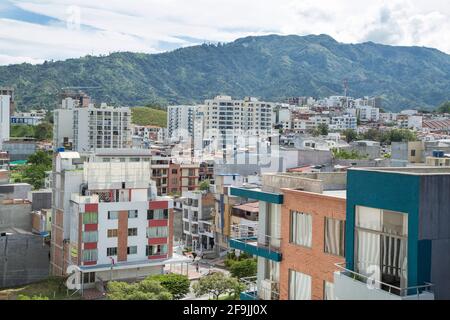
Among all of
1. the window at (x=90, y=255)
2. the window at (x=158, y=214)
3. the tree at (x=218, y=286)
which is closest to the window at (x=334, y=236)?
the tree at (x=218, y=286)

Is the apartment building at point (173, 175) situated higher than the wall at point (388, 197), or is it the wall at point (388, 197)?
the wall at point (388, 197)

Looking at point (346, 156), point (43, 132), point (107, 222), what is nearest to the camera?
point (107, 222)

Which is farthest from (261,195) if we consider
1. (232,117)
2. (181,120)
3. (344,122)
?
(344,122)

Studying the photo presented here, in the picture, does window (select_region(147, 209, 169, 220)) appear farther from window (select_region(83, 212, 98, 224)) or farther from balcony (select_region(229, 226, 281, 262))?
balcony (select_region(229, 226, 281, 262))

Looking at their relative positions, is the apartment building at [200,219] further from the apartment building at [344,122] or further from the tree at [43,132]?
the apartment building at [344,122]

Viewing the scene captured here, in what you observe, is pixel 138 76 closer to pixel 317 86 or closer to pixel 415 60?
pixel 317 86

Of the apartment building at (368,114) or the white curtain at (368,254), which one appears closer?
the white curtain at (368,254)

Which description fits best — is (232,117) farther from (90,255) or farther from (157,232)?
(90,255)

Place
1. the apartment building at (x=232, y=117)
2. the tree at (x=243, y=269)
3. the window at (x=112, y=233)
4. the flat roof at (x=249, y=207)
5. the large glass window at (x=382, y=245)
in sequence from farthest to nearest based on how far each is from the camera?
1. the apartment building at (x=232, y=117)
2. the flat roof at (x=249, y=207)
3. the window at (x=112, y=233)
4. the tree at (x=243, y=269)
5. the large glass window at (x=382, y=245)
